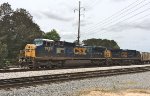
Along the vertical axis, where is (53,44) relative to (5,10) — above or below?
below

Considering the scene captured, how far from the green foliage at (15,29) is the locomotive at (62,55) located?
19.1 metres

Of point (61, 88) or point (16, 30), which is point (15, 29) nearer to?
point (16, 30)

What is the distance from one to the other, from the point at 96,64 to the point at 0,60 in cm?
1397

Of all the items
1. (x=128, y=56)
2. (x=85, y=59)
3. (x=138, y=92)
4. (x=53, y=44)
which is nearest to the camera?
(x=138, y=92)

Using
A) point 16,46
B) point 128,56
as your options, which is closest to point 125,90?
point 128,56

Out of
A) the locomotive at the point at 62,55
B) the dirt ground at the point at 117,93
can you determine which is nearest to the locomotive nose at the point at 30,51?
the locomotive at the point at 62,55

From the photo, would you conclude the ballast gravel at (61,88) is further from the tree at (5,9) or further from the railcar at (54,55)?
the tree at (5,9)

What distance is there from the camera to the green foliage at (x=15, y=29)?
6034 cm

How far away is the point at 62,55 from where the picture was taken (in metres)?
36.5

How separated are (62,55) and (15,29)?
3415 centimetres

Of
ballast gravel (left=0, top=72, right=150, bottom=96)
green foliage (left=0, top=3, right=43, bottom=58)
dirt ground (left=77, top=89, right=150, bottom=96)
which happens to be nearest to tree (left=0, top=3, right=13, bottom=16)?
green foliage (left=0, top=3, right=43, bottom=58)

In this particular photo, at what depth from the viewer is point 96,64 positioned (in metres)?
43.8

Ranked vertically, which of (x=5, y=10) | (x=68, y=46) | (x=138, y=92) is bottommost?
(x=138, y=92)

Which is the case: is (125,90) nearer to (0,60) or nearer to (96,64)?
(0,60)
